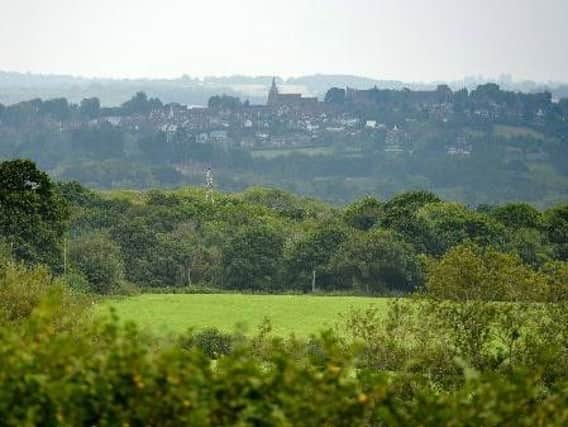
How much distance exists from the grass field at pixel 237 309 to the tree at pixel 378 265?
11.8 ft

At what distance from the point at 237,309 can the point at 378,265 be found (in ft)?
34.2

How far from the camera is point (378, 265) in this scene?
59469mm

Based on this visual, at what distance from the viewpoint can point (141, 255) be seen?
62750mm

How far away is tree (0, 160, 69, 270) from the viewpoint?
1935 inches

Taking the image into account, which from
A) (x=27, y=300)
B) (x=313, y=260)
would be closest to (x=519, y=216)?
(x=313, y=260)

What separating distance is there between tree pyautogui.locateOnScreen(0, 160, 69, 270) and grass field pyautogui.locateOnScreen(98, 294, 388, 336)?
3.92 m

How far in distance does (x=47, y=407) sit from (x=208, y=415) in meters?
1.22

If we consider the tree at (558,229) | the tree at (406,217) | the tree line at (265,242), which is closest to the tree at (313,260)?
the tree line at (265,242)

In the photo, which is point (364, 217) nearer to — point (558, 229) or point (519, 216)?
point (519, 216)

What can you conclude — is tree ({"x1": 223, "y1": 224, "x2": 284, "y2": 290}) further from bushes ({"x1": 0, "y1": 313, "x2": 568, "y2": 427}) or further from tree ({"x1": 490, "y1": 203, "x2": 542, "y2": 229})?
bushes ({"x1": 0, "y1": 313, "x2": 568, "y2": 427})

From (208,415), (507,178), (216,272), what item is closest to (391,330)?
(208,415)

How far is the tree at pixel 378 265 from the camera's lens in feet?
194

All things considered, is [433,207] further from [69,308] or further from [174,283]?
[69,308]

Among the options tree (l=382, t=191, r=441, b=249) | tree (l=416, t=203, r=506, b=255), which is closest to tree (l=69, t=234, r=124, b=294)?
tree (l=382, t=191, r=441, b=249)
